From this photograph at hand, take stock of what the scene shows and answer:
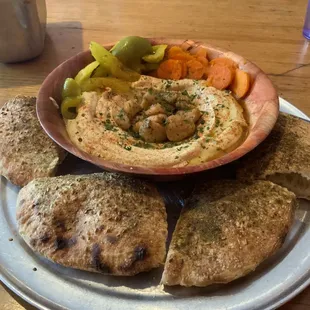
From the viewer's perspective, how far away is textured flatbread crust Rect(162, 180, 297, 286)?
146 cm

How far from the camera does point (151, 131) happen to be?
2000 millimetres

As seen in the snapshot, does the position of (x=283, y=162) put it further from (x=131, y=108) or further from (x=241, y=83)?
(x=131, y=108)

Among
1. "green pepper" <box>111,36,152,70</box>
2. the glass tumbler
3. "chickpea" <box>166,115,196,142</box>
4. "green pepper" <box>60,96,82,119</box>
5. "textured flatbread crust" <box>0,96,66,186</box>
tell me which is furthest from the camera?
the glass tumbler

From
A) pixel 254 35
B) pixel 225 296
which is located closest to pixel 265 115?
pixel 225 296

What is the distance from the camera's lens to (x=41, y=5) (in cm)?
301

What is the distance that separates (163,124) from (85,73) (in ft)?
1.74

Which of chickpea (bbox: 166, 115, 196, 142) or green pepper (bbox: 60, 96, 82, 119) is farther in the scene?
green pepper (bbox: 60, 96, 82, 119)

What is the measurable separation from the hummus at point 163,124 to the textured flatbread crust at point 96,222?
6.5 inches

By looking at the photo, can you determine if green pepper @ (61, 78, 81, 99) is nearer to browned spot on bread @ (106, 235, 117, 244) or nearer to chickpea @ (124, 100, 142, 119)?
chickpea @ (124, 100, 142, 119)

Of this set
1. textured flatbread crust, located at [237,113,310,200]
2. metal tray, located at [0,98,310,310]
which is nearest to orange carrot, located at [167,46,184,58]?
textured flatbread crust, located at [237,113,310,200]

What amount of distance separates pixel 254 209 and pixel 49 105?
42.1 inches

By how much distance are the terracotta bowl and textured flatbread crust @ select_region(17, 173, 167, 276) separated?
9 cm

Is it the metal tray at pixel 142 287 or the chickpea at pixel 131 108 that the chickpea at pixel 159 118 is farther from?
the metal tray at pixel 142 287

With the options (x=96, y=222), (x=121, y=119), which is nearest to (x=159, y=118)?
(x=121, y=119)
